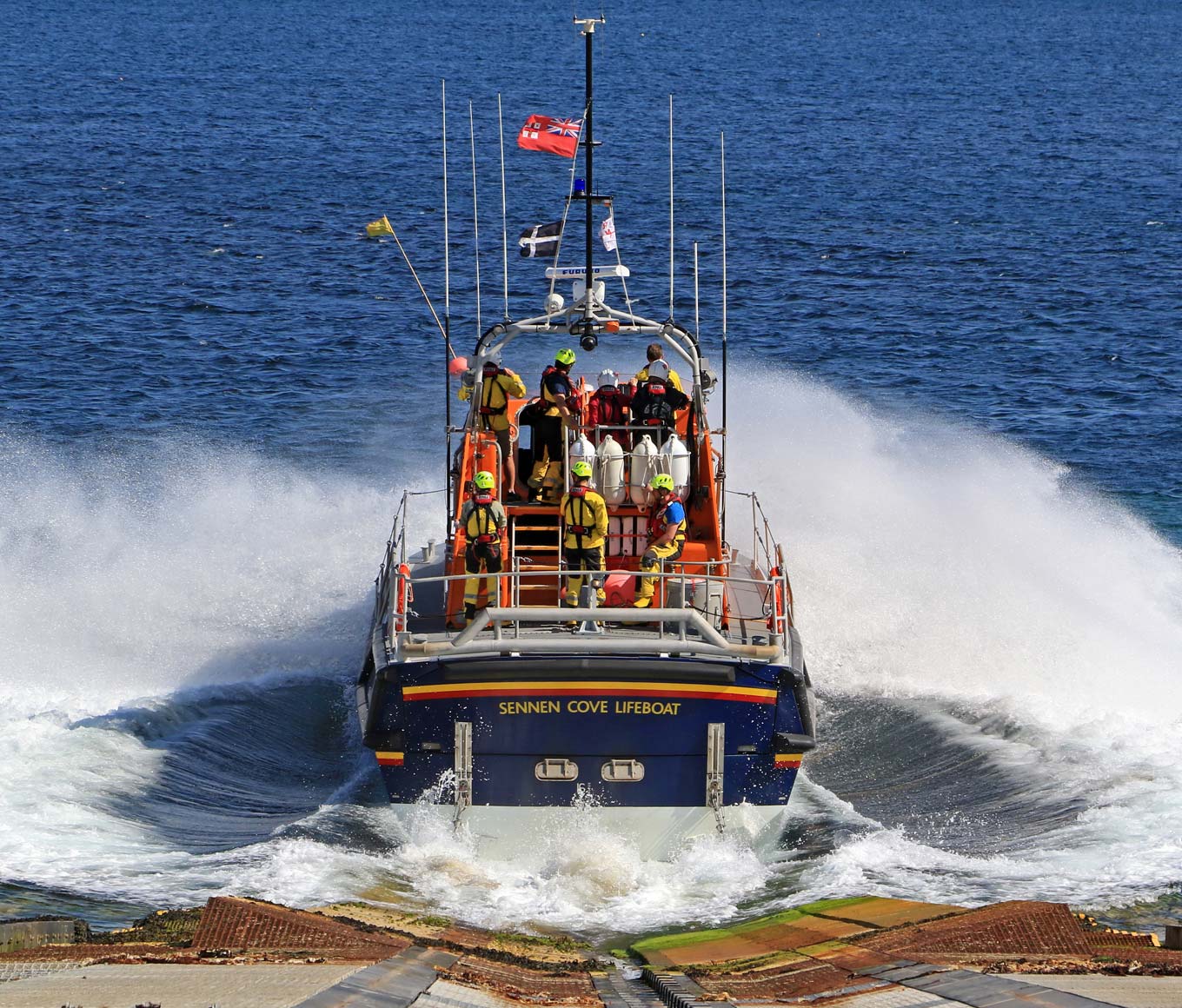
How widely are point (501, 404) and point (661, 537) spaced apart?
2.94 metres

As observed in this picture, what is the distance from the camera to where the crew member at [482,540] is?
13055mm

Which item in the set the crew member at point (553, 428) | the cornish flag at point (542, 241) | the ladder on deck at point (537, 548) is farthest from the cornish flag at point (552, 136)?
the ladder on deck at point (537, 548)

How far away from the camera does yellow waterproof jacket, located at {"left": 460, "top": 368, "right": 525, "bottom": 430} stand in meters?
15.7

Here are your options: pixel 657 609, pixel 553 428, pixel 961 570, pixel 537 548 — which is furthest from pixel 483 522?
pixel 961 570

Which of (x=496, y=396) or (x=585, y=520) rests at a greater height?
(x=496, y=396)

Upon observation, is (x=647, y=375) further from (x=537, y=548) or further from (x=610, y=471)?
(x=537, y=548)

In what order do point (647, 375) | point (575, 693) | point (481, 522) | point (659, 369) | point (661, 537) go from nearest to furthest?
1. point (575, 693)
2. point (481, 522)
3. point (661, 537)
4. point (647, 375)
5. point (659, 369)

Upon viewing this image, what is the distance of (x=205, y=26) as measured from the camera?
94.9 meters

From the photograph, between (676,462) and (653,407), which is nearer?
(676,462)

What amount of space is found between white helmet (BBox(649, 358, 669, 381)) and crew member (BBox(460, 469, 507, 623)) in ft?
11.3

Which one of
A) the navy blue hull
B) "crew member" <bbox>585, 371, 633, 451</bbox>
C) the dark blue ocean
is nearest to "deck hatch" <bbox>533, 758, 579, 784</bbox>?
the navy blue hull

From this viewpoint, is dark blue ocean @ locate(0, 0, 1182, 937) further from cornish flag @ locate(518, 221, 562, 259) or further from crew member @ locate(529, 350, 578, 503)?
cornish flag @ locate(518, 221, 562, 259)

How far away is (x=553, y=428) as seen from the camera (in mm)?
15266

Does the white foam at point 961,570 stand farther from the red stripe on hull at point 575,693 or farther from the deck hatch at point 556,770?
the deck hatch at point 556,770
